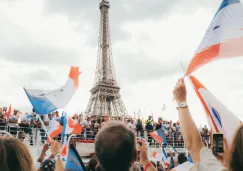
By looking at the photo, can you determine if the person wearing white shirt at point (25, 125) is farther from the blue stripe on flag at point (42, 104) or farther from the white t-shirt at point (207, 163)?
Result: the white t-shirt at point (207, 163)

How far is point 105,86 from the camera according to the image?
51062 millimetres

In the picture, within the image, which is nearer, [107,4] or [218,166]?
[218,166]

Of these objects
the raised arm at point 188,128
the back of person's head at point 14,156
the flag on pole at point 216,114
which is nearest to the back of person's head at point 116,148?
the raised arm at point 188,128

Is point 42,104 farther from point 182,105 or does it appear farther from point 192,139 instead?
point 192,139

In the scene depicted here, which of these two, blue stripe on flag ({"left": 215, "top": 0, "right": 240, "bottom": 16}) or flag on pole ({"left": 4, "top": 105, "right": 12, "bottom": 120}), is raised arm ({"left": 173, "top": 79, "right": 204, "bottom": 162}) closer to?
blue stripe on flag ({"left": 215, "top": 0, "right": 240, "bottom": 16})

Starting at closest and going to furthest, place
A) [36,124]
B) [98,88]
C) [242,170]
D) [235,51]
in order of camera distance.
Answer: [242,170], [235,51], [36,124], [98,88]

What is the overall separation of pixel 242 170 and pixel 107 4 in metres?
59.3

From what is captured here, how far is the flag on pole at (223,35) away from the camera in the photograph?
3785mm

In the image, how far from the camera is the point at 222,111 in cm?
330

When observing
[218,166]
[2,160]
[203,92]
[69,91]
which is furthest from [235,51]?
[69,91]

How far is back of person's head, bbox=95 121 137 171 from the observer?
191cm

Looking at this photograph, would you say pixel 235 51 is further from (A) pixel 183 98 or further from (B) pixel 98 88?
(B) pixel 98 88

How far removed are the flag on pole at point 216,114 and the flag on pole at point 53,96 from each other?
4394 millimetres

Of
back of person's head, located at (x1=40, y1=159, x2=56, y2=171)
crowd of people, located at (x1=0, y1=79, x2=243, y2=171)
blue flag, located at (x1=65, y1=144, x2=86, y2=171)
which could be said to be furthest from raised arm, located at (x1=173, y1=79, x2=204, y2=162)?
back of person's head, located at (x1=40, y1=159, x2=56, y2=171)
